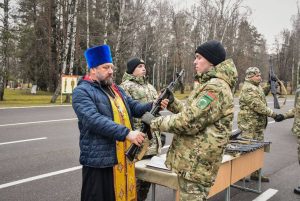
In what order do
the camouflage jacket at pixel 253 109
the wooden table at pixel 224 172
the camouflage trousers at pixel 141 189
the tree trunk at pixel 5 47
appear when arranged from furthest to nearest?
the tree trunk at pixel 5 47 → the camouflage jacket at pixel 253 109 → the camouflage trousers at pixel 141 189 → the wooden table at pixel 224 172

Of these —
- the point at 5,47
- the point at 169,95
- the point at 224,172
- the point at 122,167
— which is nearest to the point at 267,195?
the point at 224,172

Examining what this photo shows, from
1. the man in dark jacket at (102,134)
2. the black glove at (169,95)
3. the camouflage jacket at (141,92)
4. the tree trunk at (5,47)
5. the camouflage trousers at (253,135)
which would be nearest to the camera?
the man in dark jacket at (102,134)

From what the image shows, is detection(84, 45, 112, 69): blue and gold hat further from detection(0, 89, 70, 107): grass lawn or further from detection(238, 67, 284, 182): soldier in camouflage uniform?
detection(0, 89, 70, 107): grass lawn

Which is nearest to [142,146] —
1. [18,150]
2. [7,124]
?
[18,150]

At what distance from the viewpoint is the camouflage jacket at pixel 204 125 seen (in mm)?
2896

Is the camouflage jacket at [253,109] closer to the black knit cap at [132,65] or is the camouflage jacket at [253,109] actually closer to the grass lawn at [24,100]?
the black knit cap at [132,65]

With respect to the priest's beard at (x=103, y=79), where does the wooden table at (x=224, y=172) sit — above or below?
below

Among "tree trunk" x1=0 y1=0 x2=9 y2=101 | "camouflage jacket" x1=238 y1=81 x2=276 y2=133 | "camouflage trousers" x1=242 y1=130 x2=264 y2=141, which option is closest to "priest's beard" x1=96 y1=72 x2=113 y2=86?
"camouflage jacket" x1=238 y1=81 x2=276 y2=133

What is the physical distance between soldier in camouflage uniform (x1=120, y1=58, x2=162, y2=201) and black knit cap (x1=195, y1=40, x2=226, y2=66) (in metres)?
1.85

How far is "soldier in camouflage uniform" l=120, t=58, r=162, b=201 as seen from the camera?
4684 mm

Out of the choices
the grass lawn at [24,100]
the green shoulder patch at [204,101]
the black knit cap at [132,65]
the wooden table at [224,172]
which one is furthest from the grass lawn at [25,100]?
the green shoulder patch at [204,101]

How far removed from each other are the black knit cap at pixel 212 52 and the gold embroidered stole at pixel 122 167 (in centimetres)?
→ 97

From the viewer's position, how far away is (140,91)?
191 inches

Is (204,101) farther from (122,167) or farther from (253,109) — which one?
(253,109)
